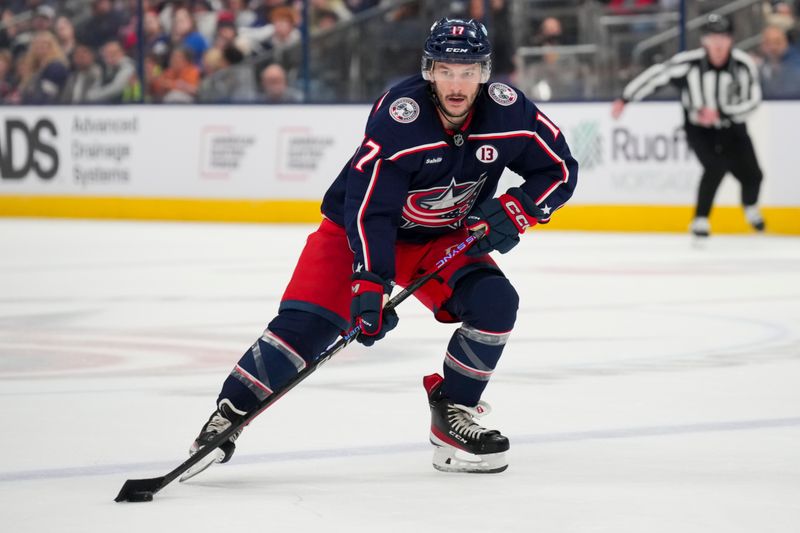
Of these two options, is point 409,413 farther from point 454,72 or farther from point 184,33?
point 184,33

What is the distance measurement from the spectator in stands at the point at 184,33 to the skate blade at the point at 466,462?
32.7ft

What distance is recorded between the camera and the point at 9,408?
440cm

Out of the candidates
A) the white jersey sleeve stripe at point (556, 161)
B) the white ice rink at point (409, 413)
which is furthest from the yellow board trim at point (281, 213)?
the white jersey sleeve stripe at point (556, 161)

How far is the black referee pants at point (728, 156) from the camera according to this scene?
1038 cm

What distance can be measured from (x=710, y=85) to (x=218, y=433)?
747 centimetres

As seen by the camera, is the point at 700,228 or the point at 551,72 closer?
the point at 700,228

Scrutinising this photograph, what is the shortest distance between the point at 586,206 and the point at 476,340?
8012 mm

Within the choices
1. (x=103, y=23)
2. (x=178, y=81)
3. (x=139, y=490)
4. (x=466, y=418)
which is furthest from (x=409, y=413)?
(x=103, y=23)

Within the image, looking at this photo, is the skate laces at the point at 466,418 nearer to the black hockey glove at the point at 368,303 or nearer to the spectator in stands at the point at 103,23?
the black hockey glove at the point at 368,303

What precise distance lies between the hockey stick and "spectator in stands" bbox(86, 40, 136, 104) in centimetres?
1008

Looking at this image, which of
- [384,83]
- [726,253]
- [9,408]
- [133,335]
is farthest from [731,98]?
[9,408]

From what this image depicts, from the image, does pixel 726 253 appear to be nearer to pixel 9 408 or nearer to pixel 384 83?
pixel 384 83

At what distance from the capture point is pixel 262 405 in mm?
3559

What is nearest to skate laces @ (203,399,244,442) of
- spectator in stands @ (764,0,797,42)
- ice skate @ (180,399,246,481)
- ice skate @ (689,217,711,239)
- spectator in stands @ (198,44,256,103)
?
ice skate @ (180,399,246,481)
